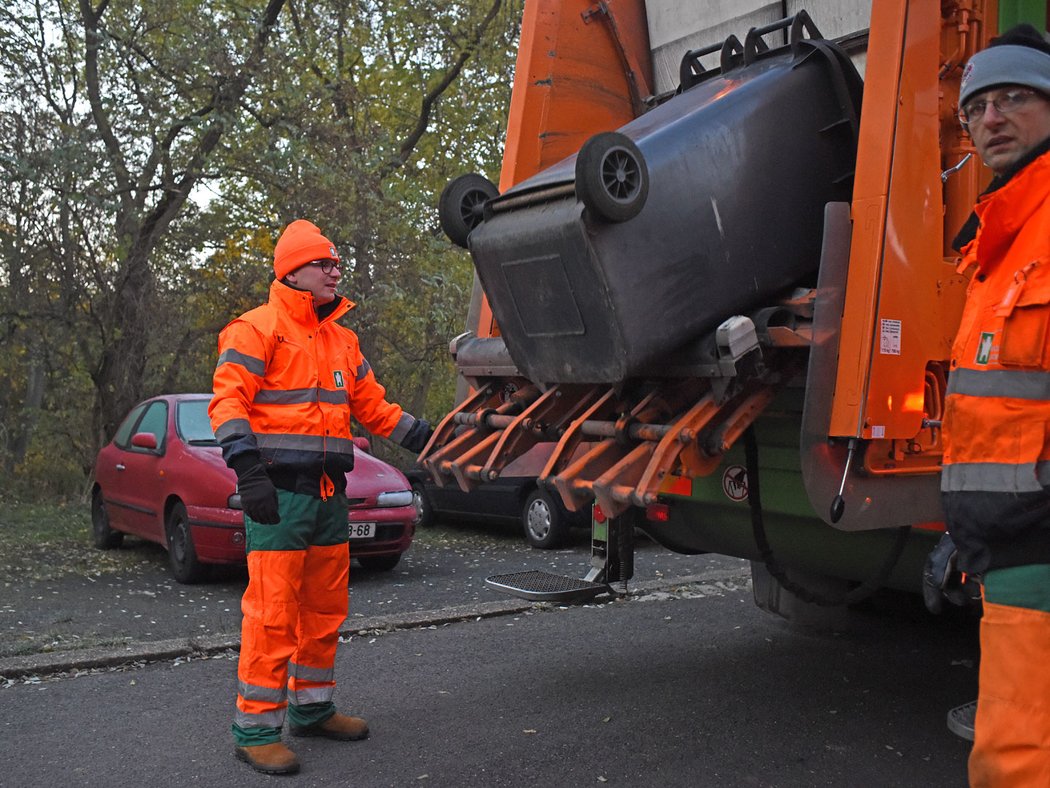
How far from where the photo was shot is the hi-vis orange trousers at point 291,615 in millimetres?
3830

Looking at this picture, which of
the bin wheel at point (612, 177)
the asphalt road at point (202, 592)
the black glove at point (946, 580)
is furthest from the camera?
the asphalt road at point (202, 592)

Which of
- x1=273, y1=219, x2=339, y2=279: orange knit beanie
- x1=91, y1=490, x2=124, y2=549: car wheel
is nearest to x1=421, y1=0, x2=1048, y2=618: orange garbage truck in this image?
x1=273, y1=219, x2=339, y2=279: orange knit beanie

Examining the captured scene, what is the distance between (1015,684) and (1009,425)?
1.60 ft

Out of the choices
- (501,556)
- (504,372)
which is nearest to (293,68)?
(501,556)

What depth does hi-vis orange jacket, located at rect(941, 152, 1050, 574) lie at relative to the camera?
2.11 meters

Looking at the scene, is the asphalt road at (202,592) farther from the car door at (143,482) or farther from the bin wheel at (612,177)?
the bin wheel at (612,177)

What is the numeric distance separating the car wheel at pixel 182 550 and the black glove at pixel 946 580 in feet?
18.0

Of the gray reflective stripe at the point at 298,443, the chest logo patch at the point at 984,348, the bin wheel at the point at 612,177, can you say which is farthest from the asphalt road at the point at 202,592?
the chest logo patch at the point at 984,348

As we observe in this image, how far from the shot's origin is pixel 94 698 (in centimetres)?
472

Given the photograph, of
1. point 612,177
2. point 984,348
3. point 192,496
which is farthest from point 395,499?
point 984,348

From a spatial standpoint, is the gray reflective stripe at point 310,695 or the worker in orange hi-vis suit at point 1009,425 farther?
the gray reflective stripe at point 310,695

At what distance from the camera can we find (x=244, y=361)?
12.9 ft

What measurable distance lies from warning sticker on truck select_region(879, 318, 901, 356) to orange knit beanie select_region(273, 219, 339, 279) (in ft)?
→ 6.55

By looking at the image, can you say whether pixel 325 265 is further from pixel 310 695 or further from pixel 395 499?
pixel 395 499
